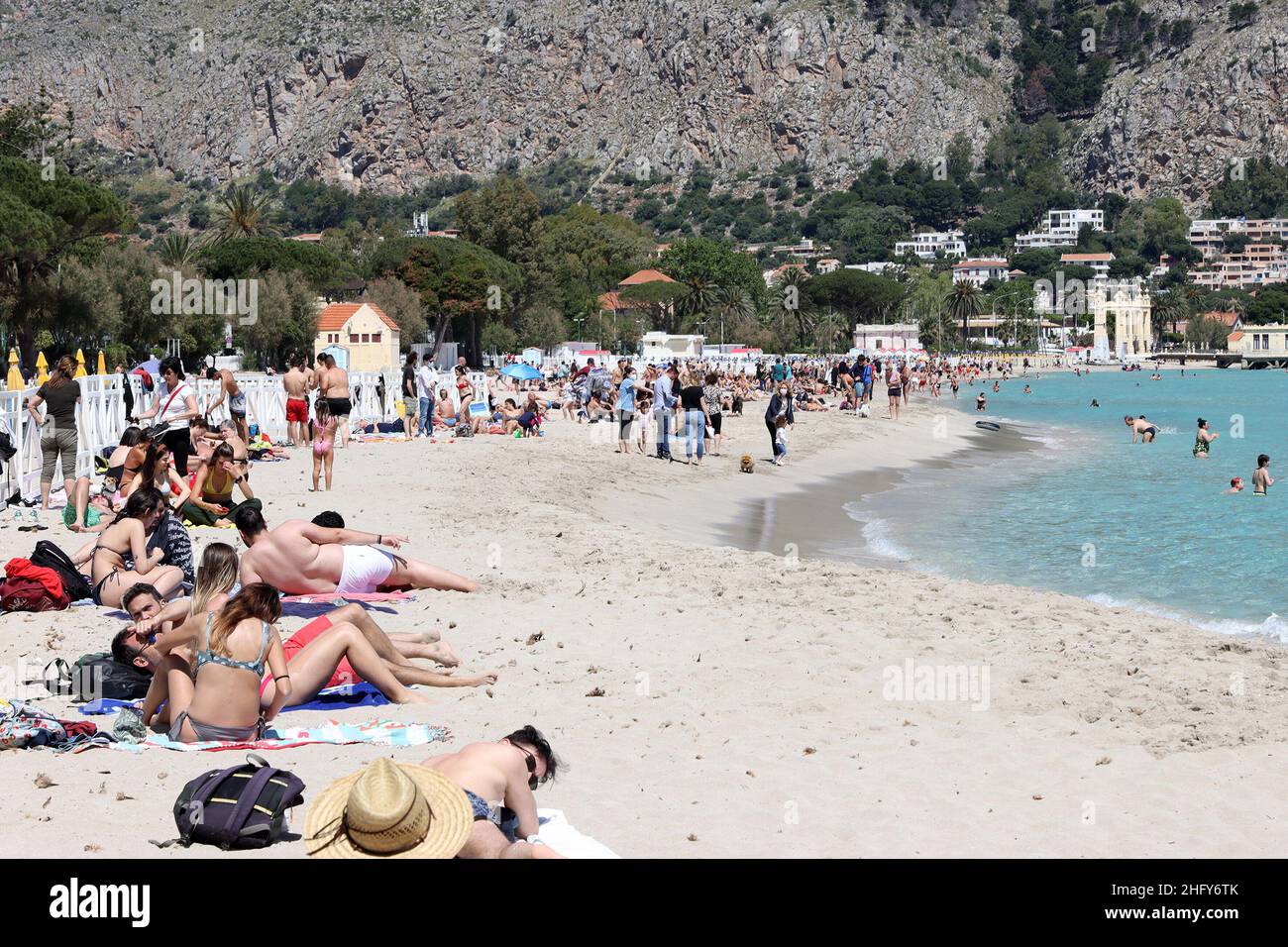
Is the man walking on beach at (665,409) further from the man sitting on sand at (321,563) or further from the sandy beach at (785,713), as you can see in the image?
the man sitting on sand at (321,563)

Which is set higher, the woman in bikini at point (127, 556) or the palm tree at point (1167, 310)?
the palm tree at point (1167, 310)

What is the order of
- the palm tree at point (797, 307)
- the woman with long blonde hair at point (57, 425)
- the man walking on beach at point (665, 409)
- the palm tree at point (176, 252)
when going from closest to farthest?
the woman with long blonde hair at point (57, 425)
the man walking on beach at point (665, 409)
the palm tree at point (176, 252)
the palm tree at point (797, 307)

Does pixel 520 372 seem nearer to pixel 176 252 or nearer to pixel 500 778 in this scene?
pixel 500 778

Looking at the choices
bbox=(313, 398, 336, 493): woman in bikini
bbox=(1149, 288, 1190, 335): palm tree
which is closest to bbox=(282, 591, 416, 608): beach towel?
bbox=(313, 398, 336, 493): woman in bikini

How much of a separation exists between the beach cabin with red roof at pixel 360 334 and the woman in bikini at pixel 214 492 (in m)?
44.3

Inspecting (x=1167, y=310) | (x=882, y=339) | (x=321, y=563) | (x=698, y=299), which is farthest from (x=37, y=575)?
(x=1167, y=310)

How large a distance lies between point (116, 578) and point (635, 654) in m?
3.42

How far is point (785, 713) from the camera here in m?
7.34

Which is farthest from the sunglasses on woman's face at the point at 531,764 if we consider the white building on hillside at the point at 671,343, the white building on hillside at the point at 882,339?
the white building on hillside at the point at 882,339

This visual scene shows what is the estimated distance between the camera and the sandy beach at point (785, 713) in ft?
18.4

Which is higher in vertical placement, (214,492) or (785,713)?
(214,492)

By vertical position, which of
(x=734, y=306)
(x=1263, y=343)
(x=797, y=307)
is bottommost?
(x=1263, y=343)

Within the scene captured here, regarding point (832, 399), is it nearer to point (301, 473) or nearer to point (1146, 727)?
point (301, 473)

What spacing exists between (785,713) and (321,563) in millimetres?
3460
